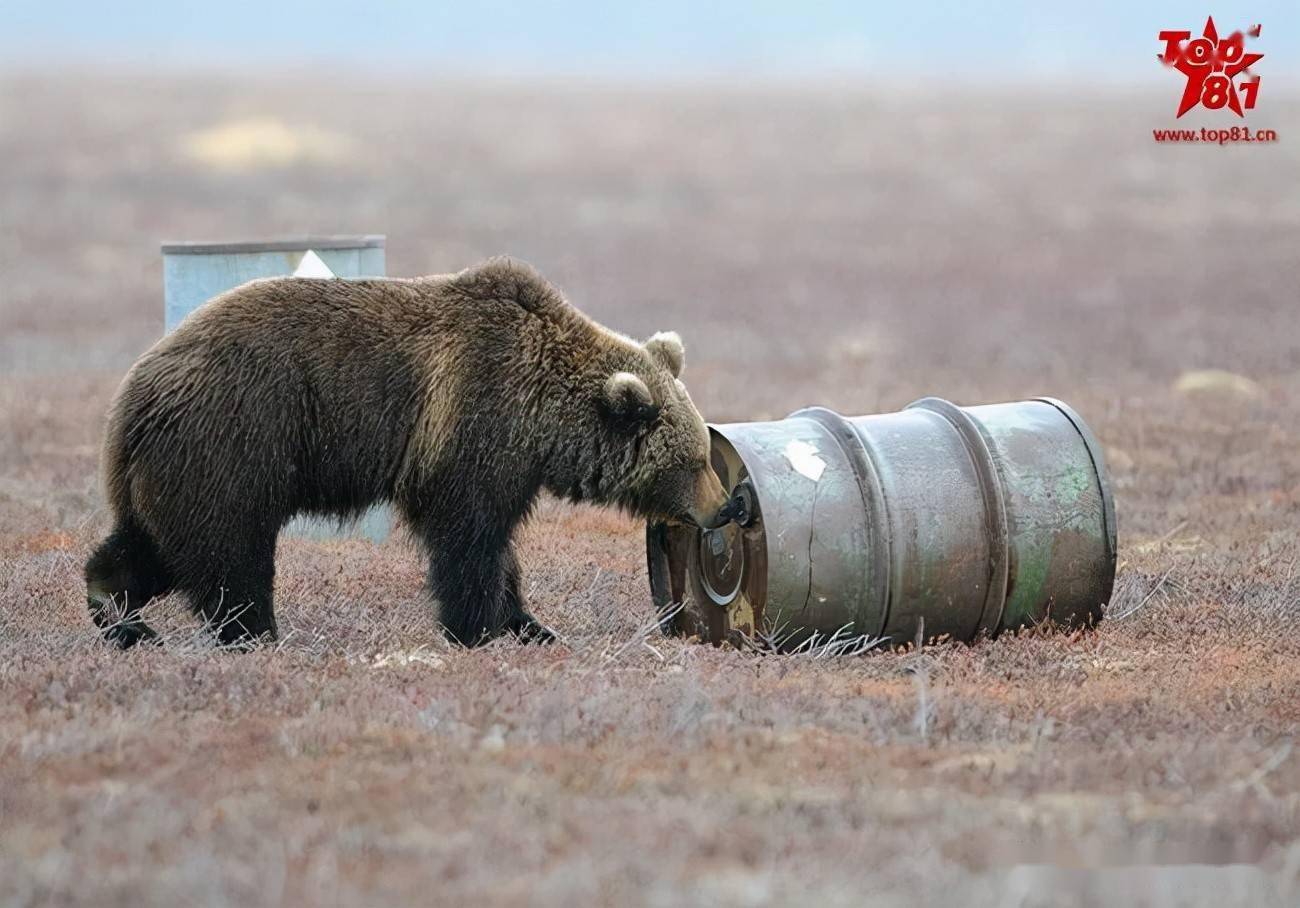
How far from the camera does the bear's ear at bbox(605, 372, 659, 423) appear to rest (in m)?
7.92

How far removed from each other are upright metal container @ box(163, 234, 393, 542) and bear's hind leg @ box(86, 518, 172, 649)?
311 centimetres

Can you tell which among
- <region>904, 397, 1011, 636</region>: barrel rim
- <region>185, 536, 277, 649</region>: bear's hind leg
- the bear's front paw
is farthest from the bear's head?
<region>185, 536, 277, 649</region>: bear's hind leg

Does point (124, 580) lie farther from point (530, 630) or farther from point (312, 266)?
point (312, 266)

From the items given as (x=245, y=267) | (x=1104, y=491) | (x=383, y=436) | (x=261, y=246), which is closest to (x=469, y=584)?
(x=383, y=436)

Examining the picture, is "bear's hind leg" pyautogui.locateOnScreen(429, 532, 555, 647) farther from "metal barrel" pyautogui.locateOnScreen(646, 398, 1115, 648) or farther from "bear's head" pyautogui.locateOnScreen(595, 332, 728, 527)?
"metal barrel" pyautogui.locateOnScreen(646, 398, 1115, 648)

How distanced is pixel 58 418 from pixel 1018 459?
1041cm

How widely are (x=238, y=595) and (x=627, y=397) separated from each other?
1836 millimetres

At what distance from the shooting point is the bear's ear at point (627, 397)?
7.92 metres

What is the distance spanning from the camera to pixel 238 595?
7.57 meters

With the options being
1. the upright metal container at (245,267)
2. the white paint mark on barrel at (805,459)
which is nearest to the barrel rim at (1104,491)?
the white paint mark on barrel at (805,459)

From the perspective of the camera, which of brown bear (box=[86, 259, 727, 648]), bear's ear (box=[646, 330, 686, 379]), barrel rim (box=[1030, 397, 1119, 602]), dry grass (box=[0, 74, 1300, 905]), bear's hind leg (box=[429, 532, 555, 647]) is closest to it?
dry grass (box=[0, 74, 1300, 905])

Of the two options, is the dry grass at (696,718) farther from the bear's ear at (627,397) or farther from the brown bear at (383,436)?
the bear's ear at (627,397)

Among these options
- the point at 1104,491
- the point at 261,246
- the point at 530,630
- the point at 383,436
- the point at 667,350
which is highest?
the point at 261,246

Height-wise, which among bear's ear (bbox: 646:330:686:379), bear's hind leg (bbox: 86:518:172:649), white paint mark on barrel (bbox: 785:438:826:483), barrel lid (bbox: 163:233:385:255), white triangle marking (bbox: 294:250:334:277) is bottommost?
bear's hind leg (bbox: 86:518:172:649)
